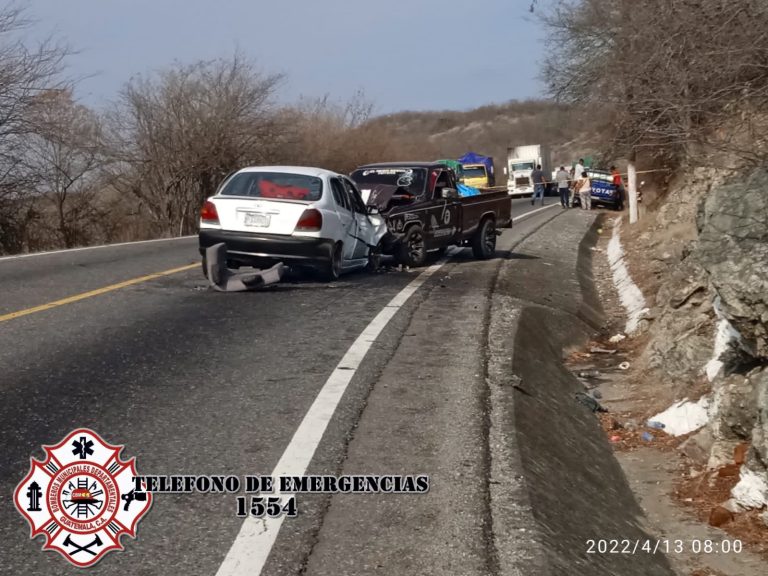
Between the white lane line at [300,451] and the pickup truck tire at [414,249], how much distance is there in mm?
5818

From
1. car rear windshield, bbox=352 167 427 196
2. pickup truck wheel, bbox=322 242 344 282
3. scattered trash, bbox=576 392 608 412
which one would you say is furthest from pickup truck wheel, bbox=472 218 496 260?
scattered trash, bbox=576 392 608 412

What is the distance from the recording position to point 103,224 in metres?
→ 37.9

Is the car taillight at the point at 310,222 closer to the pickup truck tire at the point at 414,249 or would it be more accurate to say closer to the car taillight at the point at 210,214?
the car taillight at the point at 210,214

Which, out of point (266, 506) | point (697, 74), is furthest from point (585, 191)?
point (266, 506)

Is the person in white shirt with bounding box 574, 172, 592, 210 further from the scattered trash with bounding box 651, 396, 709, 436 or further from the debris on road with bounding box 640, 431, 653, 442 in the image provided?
the debris on road with bounding box 640, 431, 653, 442

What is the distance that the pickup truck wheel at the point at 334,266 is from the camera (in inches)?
532

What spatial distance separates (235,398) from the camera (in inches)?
277

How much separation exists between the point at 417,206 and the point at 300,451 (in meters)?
11.0

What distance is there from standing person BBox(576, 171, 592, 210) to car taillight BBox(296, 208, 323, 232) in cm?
2790

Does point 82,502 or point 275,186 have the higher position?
point 275,186

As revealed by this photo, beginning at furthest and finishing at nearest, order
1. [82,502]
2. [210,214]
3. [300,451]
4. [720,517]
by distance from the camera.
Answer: [210,214], [720,517], [300,451], [82,502]

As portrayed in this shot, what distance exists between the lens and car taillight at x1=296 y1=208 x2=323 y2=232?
516 inches

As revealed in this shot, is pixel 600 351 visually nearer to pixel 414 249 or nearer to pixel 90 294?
pixel 414 249

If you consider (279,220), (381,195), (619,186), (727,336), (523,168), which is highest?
(381,195)
